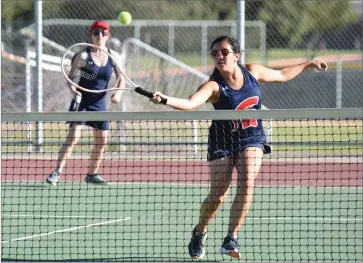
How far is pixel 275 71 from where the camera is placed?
6.91m

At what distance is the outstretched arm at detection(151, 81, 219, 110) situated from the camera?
5.29 m

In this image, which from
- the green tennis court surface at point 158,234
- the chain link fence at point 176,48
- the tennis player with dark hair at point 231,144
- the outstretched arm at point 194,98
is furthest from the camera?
the chain link fence at point 176,48

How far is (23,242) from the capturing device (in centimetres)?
695

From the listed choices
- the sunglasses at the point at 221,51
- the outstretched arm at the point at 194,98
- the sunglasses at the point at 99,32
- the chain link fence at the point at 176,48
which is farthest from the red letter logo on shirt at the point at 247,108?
the chain link fence at the point at 176,48

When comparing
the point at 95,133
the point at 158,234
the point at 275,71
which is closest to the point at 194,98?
the point at 275,71

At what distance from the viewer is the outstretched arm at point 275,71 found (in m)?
6.82

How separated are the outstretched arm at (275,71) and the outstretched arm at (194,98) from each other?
519mm

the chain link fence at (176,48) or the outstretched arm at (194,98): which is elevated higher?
the chain link fence at (176,48)

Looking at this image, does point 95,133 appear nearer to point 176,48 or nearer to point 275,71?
point 275,71

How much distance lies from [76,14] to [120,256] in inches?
346

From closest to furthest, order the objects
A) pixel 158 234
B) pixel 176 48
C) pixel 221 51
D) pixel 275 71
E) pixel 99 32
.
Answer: pixel 221 51 < pixel 275 71 < pixel 158 234 < pixel 99 32 < pixel 176 48

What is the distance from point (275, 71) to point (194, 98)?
46.2 inches

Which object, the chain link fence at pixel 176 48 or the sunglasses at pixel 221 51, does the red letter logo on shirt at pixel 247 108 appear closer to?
the sunglasses at pixel 221 51

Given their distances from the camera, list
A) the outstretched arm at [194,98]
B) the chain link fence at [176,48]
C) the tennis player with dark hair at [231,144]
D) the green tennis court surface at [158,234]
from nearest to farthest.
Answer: the outstretched arm at [194,98]
the tennis player with dark hair at [231,144]
the green tennis court surface at [158,234]
the chain link fence at [176,48]
